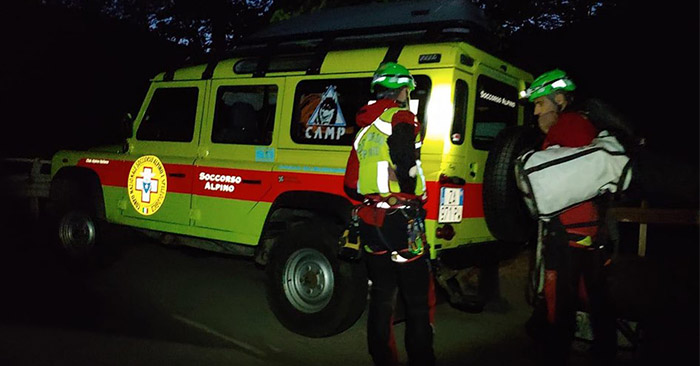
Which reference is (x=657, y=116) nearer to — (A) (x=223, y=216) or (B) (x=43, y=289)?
(A) (x=223, y=216)

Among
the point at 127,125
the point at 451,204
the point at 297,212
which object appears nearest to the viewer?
the point at 451,204

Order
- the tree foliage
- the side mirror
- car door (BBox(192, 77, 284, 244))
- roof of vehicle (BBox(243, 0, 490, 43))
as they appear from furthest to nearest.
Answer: the tree foliage
the side mirror
car door (BBox(192, 77, 284, 244))
roof of vehicle (BBox(243, 0, 490, 43))

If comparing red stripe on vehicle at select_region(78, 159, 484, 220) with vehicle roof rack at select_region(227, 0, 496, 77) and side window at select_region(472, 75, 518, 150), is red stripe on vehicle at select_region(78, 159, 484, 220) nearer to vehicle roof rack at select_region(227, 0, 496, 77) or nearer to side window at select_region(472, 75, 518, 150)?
side window at select_region(472, 75, 518, 150)

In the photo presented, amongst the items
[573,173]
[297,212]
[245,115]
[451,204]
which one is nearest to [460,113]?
[451,204]

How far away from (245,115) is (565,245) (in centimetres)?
315

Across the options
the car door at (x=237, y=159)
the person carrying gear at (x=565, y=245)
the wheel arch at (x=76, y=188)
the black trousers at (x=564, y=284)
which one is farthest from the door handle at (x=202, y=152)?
the black trousers at (x=564, y=284)

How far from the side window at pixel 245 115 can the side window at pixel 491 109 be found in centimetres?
175

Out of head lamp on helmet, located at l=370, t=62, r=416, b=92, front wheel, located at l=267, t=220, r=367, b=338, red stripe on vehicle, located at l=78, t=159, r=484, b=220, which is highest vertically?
head lamp on helmet, located at l=370, t=62, r=416, b=92

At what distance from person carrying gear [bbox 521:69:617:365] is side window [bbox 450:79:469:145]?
825mm

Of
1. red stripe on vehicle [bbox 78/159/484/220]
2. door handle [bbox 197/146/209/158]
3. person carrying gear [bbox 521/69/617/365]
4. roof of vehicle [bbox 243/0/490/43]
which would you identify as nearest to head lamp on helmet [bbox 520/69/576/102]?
person carrying gear [bbox 521/69/617/365]

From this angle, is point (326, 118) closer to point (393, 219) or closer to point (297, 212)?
point (297, 212)

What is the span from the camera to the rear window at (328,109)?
492 cm

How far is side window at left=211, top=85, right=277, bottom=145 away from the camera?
546 cm

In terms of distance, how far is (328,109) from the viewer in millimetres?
5074
